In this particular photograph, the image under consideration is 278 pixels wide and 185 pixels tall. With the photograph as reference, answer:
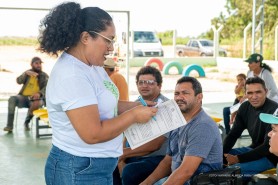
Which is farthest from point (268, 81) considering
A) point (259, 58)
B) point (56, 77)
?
point (56, 77)

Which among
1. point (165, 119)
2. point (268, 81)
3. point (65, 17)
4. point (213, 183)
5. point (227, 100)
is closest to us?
point (65, 17)

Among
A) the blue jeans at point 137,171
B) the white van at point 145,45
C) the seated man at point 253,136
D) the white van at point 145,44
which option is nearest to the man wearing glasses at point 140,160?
the blue jeans at point 137,171

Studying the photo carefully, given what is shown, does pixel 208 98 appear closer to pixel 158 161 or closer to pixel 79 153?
pixel 158 161

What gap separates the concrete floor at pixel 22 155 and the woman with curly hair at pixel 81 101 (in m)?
3.41

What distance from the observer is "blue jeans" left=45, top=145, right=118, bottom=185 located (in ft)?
7.02

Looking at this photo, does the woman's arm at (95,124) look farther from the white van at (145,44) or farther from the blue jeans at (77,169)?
the white van at (145,44)

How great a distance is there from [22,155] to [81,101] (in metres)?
5.02

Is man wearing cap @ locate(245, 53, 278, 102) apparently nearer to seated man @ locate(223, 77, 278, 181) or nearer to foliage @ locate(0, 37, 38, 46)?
seated man @ locate(223, 77, 278, 181)

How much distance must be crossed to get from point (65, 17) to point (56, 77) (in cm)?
25

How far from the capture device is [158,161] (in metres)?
4.11

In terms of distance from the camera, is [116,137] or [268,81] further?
[268,81]

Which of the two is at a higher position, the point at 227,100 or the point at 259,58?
the point at 259,58

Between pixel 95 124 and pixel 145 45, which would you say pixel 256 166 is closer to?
pixel 95 124

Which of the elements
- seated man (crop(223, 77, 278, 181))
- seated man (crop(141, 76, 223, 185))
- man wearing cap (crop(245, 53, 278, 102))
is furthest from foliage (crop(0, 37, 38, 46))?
seated man (crop(141, 76, 223, 185))
